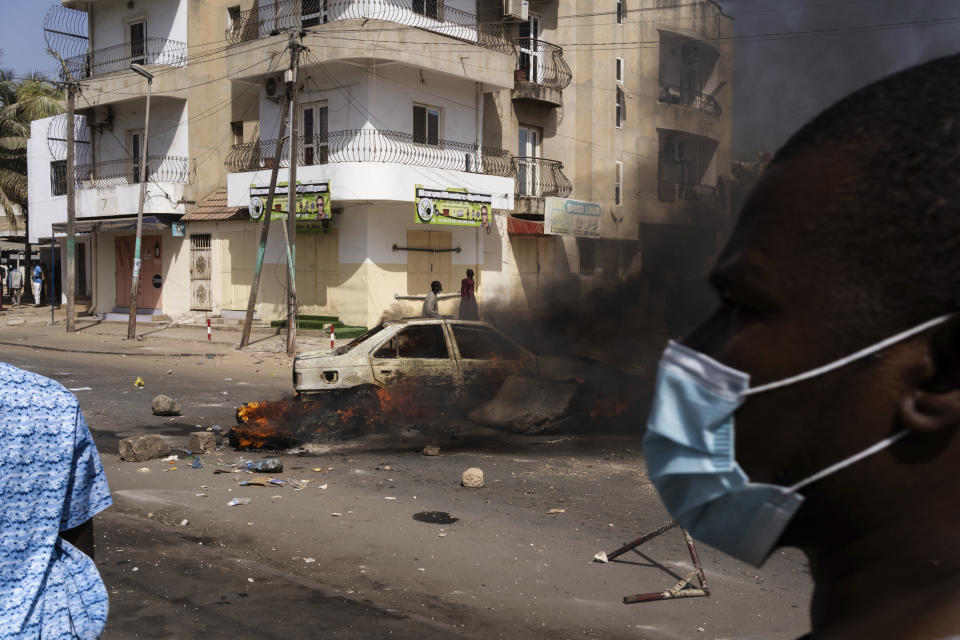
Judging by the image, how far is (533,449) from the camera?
30.9 feet

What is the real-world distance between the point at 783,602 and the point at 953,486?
457 centimetres

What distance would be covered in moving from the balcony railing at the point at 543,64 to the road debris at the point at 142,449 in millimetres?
22142

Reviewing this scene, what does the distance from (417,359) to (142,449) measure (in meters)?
3.27

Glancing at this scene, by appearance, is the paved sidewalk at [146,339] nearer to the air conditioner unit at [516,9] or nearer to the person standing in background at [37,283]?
the person standing in background at [37,283]

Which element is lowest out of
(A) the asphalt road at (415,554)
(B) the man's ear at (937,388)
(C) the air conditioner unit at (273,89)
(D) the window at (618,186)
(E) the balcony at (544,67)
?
(A) the asphalt road at (415,554)

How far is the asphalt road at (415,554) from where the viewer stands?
472cm

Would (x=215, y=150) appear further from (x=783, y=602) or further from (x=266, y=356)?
(x=783, y=602)

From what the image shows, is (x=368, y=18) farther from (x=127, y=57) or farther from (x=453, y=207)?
(x=127, y=57)

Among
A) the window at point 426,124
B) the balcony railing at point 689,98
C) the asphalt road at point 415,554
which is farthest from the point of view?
the window at point 426,124

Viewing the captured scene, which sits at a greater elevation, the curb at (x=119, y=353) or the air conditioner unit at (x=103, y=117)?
the air conditioner unit at (x=103, y=117)

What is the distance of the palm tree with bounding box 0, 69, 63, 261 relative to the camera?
37.3 meters

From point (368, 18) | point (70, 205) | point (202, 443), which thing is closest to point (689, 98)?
point (368, 18)

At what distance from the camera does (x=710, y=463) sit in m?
1.16

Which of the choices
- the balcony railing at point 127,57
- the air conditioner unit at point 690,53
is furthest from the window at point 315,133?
the air conditioner unit at point 690,53
